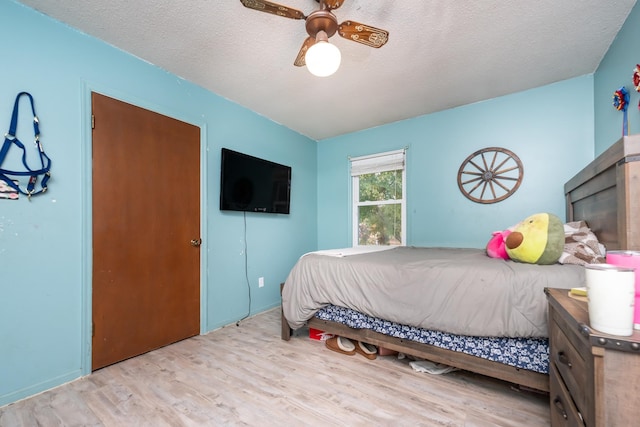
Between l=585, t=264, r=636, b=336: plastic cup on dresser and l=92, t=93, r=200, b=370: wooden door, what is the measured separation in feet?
8.49

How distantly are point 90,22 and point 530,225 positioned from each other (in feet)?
10.3

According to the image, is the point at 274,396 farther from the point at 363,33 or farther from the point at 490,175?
the point at 490,175

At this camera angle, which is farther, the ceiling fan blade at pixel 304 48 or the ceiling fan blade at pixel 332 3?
the ceiling fan blade at pixel 304 48

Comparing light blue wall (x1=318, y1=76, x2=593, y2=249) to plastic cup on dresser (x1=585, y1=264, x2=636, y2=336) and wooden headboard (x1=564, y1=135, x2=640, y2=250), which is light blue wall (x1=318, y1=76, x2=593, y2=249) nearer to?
wooden headboard (x1=564, y1=135, x2=640, y2=250)

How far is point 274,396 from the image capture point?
1.55 meters

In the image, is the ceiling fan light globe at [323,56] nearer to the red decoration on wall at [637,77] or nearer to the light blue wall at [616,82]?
the red decoration on wall at [637,77]

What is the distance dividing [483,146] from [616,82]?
1061mm

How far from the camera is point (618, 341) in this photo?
0.63m

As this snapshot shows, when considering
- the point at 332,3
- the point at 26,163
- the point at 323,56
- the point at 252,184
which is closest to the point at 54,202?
the point at 26,163

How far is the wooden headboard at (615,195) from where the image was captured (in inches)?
42.4

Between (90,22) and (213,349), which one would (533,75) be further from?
(213,349)

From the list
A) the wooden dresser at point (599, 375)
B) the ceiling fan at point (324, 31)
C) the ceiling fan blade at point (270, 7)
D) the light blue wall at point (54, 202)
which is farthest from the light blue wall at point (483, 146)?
the light blue wall at point (54, 202)

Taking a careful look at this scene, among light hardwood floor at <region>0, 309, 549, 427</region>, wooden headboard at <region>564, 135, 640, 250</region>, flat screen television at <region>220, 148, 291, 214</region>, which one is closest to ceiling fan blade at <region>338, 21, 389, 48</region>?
wooden headboard at <region>564, 135, 640, 250</region>

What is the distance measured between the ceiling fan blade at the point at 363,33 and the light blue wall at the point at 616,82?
5.25 ft
